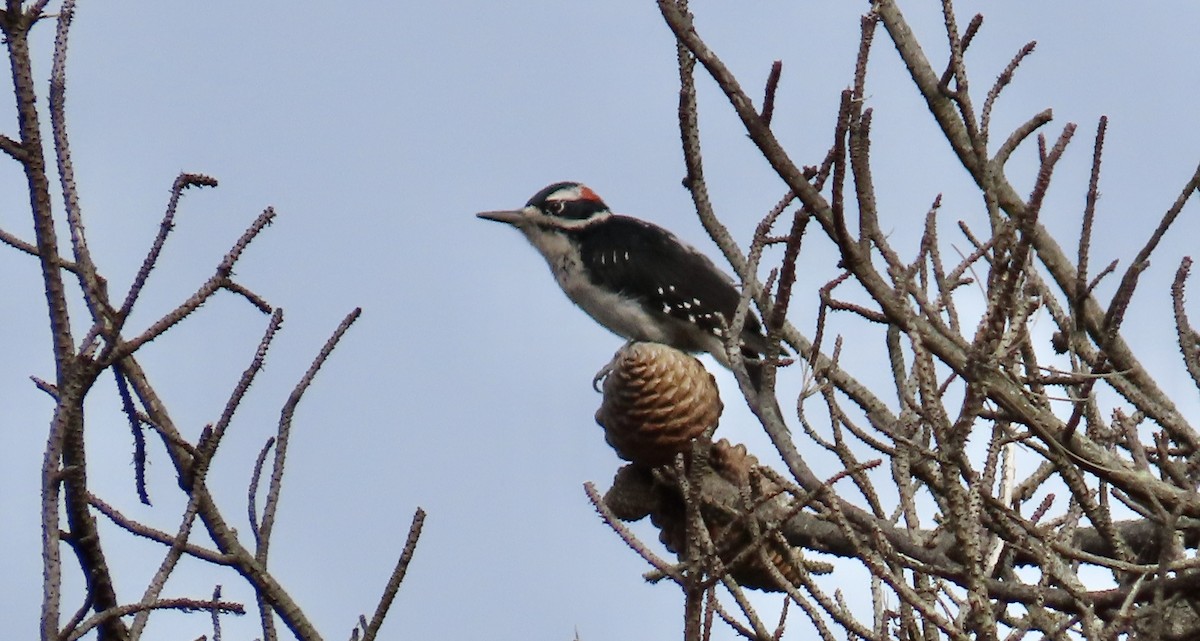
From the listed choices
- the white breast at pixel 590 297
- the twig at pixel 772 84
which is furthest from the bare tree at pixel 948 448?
the white breast at pixel 590 297

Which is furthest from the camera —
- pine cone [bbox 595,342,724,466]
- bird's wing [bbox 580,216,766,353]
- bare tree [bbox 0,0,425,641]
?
bird's wing [bbox 580,216,766,353]

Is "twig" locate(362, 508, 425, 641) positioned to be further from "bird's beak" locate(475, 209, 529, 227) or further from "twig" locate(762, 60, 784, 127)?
"bird's beak" locate(475, 209, 529, 227)

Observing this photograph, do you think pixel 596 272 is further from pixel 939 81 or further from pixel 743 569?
pixel 743 569

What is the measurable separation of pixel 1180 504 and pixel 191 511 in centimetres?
180

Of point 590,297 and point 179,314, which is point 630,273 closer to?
point 590,297

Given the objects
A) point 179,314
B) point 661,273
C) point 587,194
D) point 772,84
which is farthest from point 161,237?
point 587,194

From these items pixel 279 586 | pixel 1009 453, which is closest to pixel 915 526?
pixel 1009 453

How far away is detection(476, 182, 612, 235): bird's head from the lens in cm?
686

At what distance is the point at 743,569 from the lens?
148 inches

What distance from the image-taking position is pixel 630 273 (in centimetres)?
630

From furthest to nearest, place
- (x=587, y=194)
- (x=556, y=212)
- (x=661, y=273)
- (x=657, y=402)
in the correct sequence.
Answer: (x=587, y=194)
(x=556, y=212)
(x=661, y=273)
(x=657, y=402)

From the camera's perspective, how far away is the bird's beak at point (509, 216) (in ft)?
22.8

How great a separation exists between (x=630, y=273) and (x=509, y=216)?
2.95 feet

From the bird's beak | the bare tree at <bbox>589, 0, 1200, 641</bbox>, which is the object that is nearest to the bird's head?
the bird's beak
